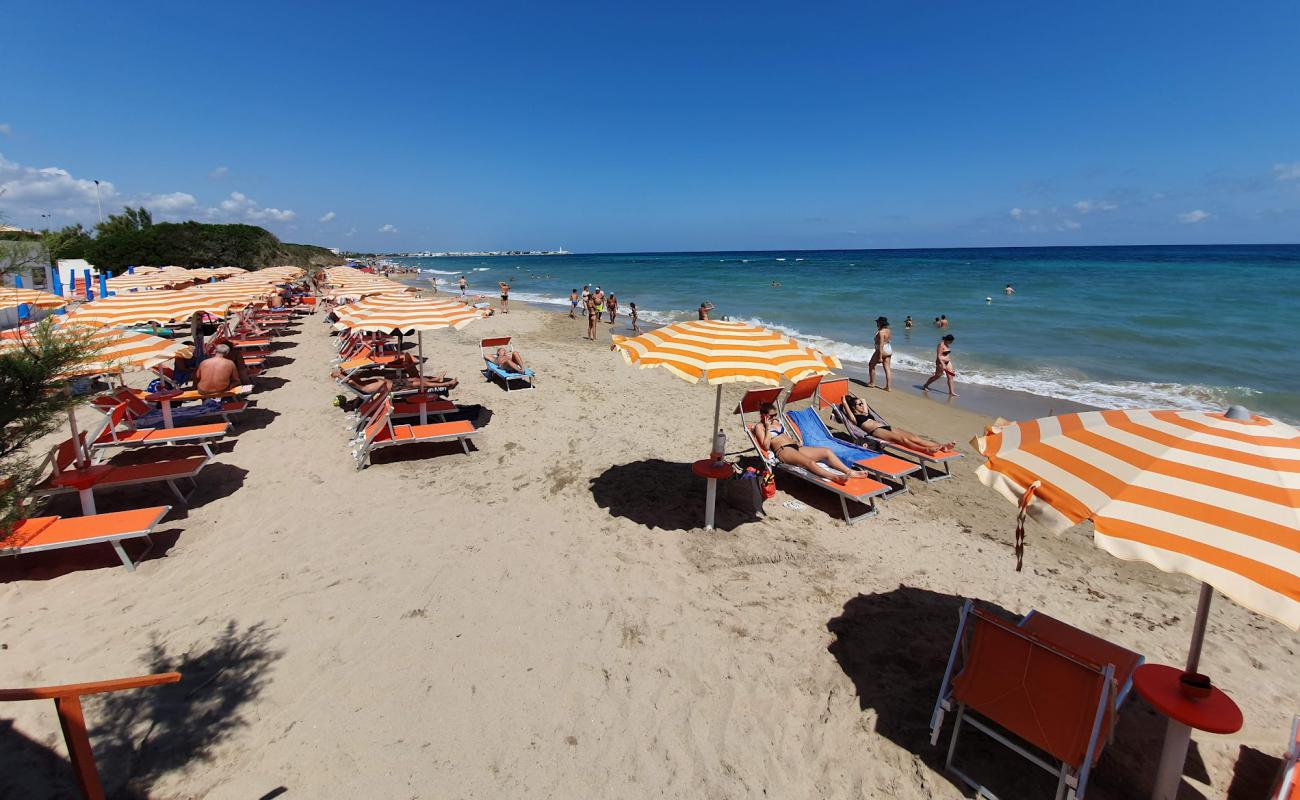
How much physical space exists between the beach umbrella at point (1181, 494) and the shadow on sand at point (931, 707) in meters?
0.35

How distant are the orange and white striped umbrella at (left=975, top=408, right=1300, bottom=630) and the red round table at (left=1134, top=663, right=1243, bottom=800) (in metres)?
0.95

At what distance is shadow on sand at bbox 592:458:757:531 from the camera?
538 cm

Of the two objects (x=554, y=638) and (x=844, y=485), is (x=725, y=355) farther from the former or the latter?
(x=554, y=638)

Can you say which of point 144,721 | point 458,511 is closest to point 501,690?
point 144,721

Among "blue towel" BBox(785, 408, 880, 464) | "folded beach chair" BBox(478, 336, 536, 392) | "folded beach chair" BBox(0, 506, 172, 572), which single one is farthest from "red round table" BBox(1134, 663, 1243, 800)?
"folded beach chair" BBox(478, 336, 536, 392)

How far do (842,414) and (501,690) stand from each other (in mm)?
5749

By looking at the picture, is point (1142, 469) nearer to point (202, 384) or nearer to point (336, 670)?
point (336, 670)

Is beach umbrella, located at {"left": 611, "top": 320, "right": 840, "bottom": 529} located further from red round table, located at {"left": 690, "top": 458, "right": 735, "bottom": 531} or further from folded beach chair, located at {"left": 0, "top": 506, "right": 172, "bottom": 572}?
folded beach chair, located at {"left": 0, "top": 506, "right": 172, "bottom": 572}

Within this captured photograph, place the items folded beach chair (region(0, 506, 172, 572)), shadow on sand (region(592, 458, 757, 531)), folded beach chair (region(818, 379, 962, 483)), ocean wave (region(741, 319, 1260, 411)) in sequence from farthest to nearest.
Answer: ocean wave (region(741, 319, 1260, 411)) → folded beach chair (region(818, 379, 962, 483)) → shadow on sand (region(592, 458, 757, 531)) → folded beach chair (region(0, 506, 172, 572))

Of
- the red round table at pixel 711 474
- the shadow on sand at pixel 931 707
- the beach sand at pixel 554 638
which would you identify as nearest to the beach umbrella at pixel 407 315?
the beach sand at pixel 554 638

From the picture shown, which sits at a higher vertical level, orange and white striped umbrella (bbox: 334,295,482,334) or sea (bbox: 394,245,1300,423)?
orange and white striped umbrella (bbox: 334,295,482,334)

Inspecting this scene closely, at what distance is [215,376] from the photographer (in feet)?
26.1

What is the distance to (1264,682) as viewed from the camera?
3.63 meters

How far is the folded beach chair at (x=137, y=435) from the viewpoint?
6.20 meters
